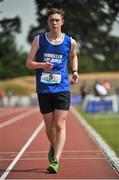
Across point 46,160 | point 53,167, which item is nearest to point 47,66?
point 53,167

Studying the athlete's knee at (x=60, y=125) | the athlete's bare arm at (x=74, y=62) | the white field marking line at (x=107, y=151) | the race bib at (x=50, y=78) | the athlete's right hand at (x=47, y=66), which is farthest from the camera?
the white field marking line at (x=107, y=151)

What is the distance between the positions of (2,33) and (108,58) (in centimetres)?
1913

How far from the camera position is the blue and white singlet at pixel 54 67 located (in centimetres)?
1036

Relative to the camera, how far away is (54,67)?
10352mm

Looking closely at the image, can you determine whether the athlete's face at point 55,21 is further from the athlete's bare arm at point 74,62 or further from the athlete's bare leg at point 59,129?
the athlete's bare leg at point 59,129

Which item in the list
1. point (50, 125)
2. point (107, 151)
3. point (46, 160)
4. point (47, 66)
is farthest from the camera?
point (107, 151)

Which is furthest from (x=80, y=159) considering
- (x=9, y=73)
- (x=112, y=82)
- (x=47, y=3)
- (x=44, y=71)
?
(x=9, y=73)

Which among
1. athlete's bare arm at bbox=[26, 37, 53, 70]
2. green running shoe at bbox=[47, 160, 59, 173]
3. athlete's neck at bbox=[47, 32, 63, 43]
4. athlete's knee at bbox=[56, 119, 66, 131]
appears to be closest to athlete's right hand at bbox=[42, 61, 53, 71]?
athlete's bare arm at bbox=[26, 37, 53, 70]

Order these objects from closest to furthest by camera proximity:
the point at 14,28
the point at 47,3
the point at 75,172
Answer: the point at 75,172
the point at 47,3
the point at 14,28

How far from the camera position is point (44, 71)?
10.3 m

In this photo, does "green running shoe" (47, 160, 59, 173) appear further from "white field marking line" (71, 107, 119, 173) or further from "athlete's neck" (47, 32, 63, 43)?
"athlete's neck" (47, 32, 63, 43)

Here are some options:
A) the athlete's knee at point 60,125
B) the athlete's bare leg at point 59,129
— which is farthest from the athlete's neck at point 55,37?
the athlete's knee at point 60,125

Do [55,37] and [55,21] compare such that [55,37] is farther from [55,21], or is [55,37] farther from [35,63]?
[35,63]

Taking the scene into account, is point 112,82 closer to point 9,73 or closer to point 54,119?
point 9,73
